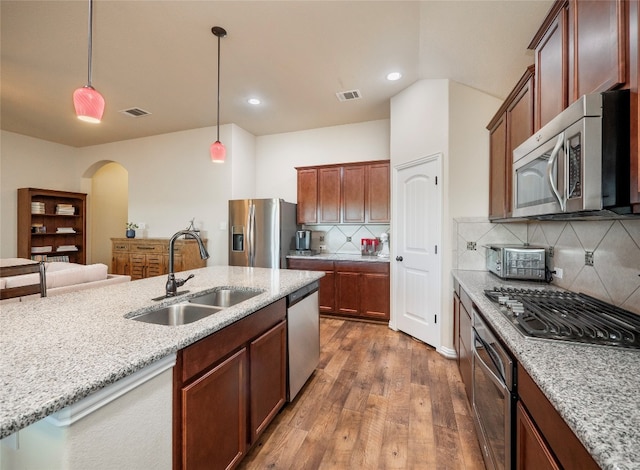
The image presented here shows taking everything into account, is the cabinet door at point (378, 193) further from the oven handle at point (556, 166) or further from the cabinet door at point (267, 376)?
the oven handle at point (556, 166)

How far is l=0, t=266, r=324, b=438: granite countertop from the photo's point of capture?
669 millimetres

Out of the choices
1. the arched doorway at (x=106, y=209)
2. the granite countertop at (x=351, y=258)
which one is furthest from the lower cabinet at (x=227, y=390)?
the arched doorway at (x=106, y=209)

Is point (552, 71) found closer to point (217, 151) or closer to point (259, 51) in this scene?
point (259, 51)

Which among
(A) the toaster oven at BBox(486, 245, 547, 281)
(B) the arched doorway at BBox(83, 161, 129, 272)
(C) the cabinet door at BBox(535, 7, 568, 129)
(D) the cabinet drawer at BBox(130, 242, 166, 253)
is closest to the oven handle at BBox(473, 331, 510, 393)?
(A) the toaster oven at BBox(486, 245, 547, 281)

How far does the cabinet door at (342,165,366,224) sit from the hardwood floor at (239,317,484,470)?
6.39ft

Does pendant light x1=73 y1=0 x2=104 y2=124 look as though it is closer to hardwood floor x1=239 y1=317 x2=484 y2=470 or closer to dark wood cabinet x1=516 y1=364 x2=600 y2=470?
hardwood floor x1=239 y1=317 x2=484 y2=470

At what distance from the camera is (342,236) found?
15.1 ft

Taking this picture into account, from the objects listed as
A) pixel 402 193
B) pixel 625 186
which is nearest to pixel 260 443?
pixel 625 186

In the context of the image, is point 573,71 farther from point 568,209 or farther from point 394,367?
point 394,367

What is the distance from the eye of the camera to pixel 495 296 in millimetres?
1698

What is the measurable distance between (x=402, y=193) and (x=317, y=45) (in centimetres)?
182

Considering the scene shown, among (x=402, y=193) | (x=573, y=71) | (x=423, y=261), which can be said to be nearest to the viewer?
(x=573, y=71)

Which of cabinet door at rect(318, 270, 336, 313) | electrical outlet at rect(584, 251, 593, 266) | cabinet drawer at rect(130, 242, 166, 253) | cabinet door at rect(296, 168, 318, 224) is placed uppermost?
cabinet door at rect(296, 168, 318, 224)

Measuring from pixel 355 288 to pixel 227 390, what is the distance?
2.74m
